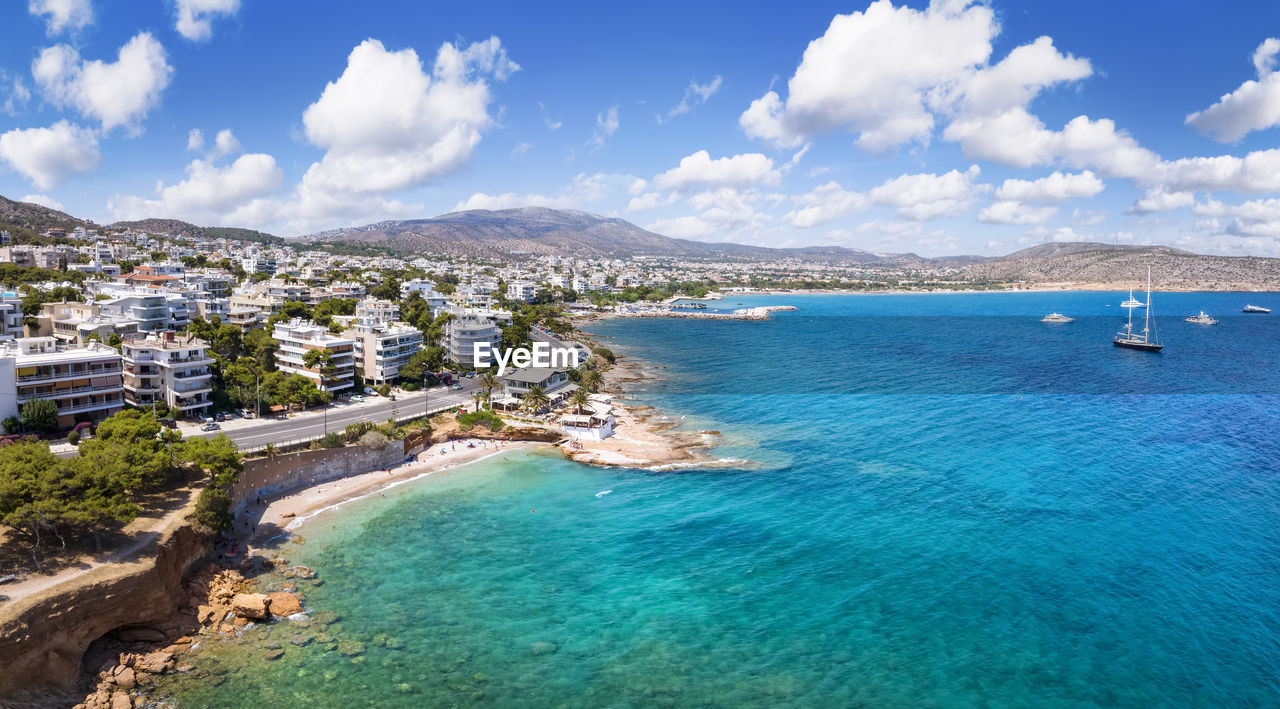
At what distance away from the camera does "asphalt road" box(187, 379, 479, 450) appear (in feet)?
146

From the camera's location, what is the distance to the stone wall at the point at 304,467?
37.8 meters

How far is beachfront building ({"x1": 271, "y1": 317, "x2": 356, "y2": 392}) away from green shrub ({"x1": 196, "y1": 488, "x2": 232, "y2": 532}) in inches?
976

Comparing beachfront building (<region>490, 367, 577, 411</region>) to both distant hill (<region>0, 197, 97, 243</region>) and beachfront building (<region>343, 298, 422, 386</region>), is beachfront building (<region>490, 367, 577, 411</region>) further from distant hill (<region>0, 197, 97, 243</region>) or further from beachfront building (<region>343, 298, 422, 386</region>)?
distant hill (<region>0, 197, 97, 243</region>)

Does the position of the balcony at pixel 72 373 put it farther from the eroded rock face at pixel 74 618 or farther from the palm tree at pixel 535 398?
the palm tree at pixel 535 398

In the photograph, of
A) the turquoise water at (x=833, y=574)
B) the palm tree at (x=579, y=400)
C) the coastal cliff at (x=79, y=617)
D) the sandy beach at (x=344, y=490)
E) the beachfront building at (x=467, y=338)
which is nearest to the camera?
the coastal cliff at (x=79, y=617)

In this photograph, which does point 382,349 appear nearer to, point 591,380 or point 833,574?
point 591,380

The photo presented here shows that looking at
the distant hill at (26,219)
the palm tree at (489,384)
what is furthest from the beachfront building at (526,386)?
the distant hill at (26,219)

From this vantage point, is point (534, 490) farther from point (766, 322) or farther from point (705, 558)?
point (766, 322)

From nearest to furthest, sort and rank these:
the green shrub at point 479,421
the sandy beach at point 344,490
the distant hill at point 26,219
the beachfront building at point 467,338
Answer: the sandy beach at point 344,490
the green shrub at point 479,421
the beachfront building at point 467,338
the distant hill at point 26,219

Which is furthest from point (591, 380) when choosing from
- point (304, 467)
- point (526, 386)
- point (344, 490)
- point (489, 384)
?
point (304, 467)

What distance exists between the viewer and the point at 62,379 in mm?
43031

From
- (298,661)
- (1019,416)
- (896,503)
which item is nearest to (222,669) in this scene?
(298,661)

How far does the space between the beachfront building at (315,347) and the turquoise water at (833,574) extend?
2042 cm

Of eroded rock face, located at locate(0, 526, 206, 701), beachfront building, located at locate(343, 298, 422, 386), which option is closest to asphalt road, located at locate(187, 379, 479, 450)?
beachfront building, located at locate(343, 298, 422, 386)
